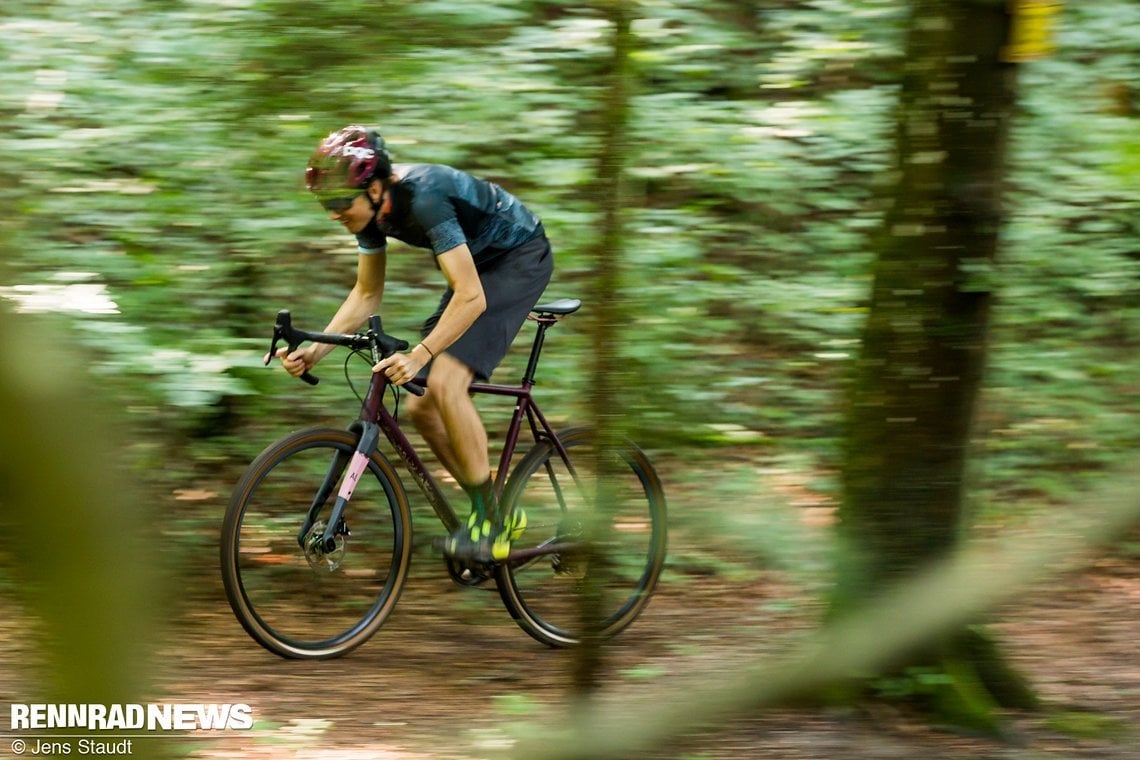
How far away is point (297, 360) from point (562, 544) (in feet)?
4.47

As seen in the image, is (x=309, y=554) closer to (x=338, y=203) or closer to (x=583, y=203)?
(x=338, y=203)

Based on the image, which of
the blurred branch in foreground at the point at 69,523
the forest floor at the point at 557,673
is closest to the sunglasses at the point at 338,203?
the forest floor at the point at 557,673

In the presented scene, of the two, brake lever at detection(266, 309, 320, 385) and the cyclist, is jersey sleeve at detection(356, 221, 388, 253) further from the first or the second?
brake lever at detection(266, 309, 320, 385)

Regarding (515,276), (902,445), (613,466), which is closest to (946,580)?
(613,466)

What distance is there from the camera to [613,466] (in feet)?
7.86

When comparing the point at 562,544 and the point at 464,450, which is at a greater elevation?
the point at 464,450

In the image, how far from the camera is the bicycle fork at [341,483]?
15.4 ft

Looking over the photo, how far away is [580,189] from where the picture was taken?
230 inches

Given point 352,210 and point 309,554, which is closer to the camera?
point 352,210

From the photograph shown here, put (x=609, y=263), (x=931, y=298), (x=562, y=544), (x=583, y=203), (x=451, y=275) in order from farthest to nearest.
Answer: (x=583, y=203)
(x=562, y=544)
(x=451, y=275)
(x=931, y=298)
(x=609, y=263)

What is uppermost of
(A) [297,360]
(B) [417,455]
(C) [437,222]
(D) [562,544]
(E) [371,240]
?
(C) [437,222]

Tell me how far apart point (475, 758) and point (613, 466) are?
77 centimetres

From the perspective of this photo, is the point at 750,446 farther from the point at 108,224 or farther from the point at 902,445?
the point at 108,224

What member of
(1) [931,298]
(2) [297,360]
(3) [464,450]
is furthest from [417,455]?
(1) [931,298]
